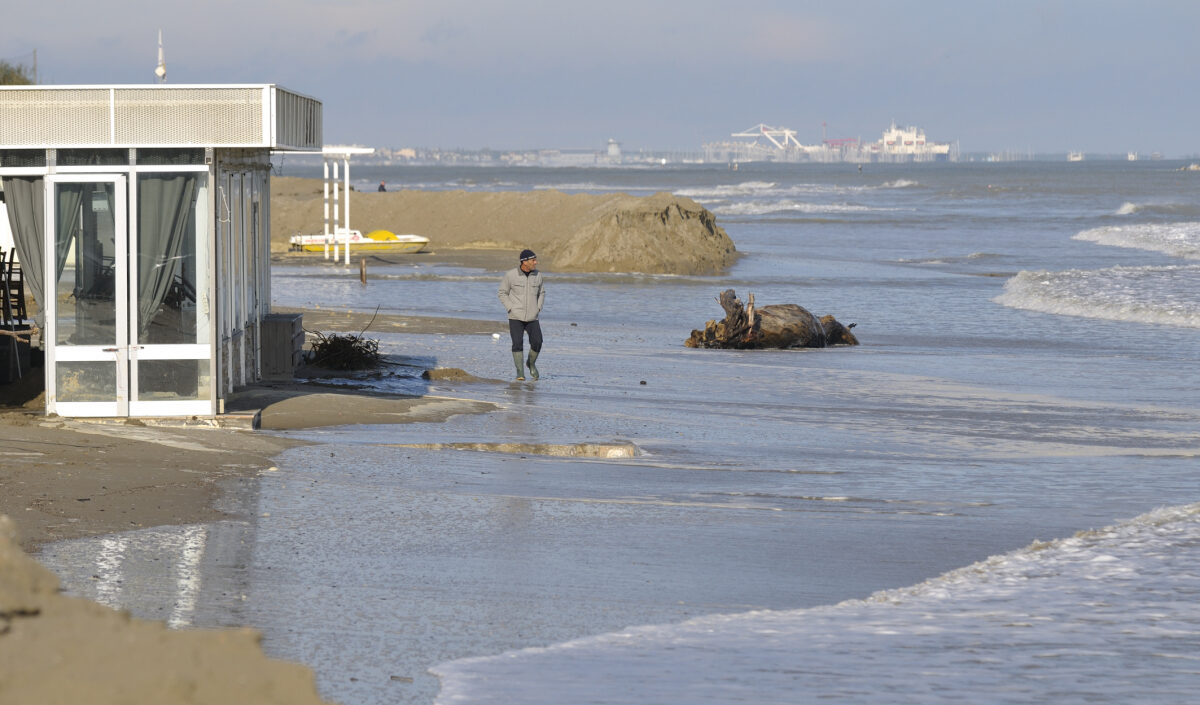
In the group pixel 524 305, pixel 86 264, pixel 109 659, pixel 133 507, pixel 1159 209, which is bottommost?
pixel 133 507

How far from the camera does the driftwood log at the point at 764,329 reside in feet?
68.1

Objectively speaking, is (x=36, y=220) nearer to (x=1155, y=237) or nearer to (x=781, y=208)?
(x=1155, y=237)

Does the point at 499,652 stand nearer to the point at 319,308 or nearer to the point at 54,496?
the point at 54,496

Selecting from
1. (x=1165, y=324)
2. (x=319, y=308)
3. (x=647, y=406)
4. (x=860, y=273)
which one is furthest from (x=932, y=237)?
(x=647, y=406)

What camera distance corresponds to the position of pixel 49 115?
38.7 feet

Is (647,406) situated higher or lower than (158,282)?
lower

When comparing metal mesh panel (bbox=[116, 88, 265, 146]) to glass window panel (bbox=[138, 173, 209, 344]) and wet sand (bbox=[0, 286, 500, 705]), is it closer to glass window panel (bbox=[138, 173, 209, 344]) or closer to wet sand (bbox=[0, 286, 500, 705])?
glass window panel (bbox=[138, 173, 209, 344])

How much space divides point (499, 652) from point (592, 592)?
3.82 ft

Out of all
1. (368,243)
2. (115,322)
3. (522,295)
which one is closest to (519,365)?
(522,295)

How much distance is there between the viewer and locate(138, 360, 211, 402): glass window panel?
40.2 feet

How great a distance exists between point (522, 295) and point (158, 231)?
222 inches

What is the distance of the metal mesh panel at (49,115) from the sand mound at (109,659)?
337 inches

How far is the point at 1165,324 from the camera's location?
80.6ft

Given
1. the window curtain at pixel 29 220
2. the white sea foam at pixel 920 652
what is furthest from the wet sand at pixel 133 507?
the white sea foam at pixel 920 652
